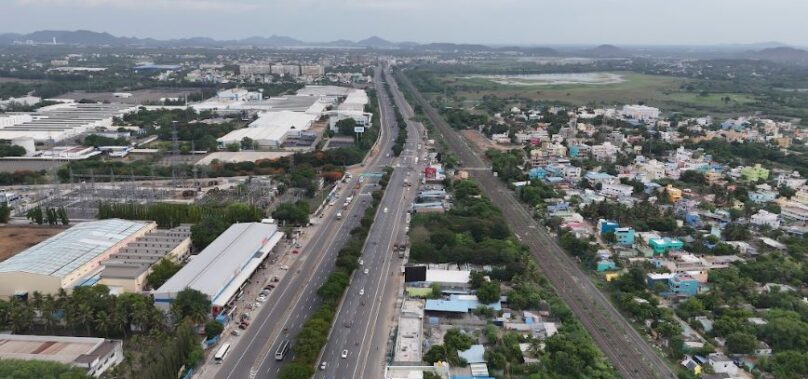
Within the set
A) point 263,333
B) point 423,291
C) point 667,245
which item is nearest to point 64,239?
point 263,333

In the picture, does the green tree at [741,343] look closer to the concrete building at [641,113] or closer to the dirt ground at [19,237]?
the dirt ground at [19,237]

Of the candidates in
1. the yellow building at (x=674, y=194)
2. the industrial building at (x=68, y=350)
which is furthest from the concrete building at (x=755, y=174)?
the industrial building at (x=68, y=350)

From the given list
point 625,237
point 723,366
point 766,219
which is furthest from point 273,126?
point 723,366

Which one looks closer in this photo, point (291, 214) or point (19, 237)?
point (19, 237)

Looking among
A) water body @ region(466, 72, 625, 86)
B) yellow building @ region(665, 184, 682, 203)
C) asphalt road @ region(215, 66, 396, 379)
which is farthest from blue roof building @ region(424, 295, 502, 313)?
water body @ region(466, 72, 625, 86)

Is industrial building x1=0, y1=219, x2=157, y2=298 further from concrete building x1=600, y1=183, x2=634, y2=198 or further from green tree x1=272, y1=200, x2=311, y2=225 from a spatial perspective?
concrete building x1=600, y1=183, x2=634, y2=198

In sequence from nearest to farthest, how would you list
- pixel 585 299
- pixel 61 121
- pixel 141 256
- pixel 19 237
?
1. pixel 585 299
2. pixel 141 256
3. pixel 19 237
4. pixel 61 121

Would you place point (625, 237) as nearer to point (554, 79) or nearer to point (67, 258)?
point (67, 258)
